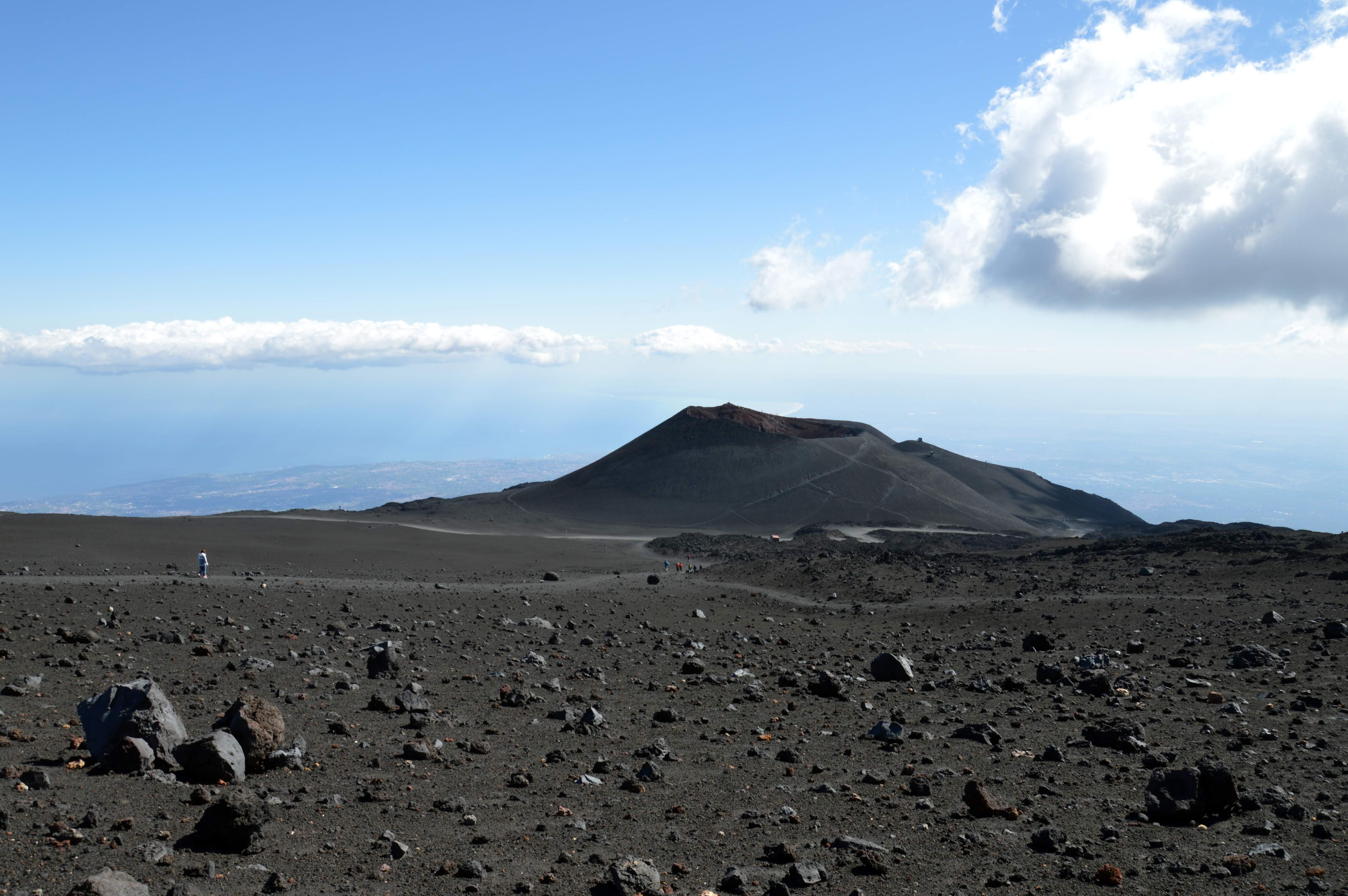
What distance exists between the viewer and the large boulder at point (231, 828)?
498 cm

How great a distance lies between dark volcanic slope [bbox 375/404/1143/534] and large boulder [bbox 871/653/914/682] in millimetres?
39880

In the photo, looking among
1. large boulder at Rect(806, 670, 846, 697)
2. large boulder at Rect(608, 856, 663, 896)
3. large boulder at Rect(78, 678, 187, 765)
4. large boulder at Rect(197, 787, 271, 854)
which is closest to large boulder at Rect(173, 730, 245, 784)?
large boulder at Rect(78, 678, 187, 765)

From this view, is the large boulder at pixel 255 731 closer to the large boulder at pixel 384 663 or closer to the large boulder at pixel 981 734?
the large boulder at pixel 384 663

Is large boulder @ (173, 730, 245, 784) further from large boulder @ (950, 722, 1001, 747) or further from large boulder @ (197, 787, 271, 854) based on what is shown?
large boulder @ (950, 722, 1001, 747)

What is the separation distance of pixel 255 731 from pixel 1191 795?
6.99m

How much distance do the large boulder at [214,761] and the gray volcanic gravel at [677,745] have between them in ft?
0.12

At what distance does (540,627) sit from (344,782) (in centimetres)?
947

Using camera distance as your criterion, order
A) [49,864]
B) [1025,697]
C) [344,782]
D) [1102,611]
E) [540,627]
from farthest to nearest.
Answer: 1. [1102,611]
2. [540,627]
3. [1025,697]
4. [344,782]
5. [49,864]

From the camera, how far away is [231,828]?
16.3 ft

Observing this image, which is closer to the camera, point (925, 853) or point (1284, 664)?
point (925, 853)

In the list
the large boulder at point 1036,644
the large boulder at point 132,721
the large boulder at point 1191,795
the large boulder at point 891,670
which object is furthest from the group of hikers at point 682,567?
the large boulder at point 1191,795

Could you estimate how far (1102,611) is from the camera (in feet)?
57.1

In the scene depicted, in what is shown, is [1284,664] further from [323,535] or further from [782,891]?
[323,535]

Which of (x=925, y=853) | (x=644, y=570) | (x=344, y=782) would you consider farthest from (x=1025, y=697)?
(x=644, y=570)
